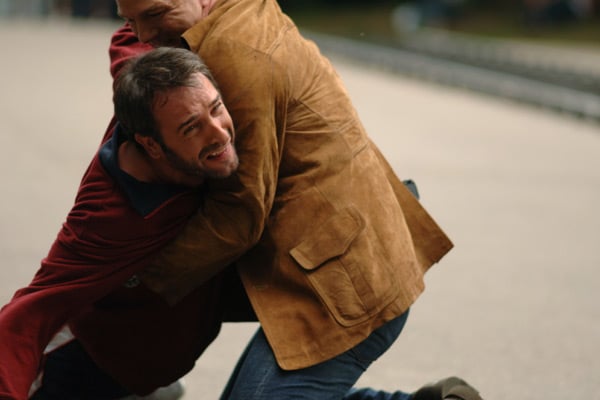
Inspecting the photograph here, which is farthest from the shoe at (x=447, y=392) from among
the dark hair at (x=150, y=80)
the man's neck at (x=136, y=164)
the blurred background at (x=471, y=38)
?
the blurred background at (x=471, y=38)

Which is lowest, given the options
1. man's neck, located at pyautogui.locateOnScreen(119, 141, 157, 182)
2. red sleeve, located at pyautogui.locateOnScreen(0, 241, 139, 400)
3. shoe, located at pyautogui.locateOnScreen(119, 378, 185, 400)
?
shoe, located at pyautogui.locateOnScreen(119, 378, 185, 400)

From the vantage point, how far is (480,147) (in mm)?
10367

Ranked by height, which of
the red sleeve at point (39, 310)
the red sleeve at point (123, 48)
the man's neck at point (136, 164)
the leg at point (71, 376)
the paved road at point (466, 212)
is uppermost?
the red sleeve at point (123, 48)

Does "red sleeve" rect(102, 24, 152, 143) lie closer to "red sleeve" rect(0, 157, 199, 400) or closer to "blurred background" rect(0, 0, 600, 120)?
"red sleeve" rect(0, 157, 199, 400)

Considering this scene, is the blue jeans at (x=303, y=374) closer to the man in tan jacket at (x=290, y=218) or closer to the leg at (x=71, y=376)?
the man in tan jacket at (x=290, y=218)

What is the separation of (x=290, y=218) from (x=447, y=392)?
81 centimetres

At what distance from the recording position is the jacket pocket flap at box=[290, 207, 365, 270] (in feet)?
9.87

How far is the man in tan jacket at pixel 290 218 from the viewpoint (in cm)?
284

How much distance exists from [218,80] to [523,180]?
6.35 metres

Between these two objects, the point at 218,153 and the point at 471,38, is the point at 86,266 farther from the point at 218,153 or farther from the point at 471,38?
the point at 471,38

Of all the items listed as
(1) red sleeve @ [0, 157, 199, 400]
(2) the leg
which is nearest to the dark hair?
(1) red sleeve @ [0, 157, 199, 400]

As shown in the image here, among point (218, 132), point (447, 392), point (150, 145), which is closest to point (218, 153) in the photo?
point (218, 132)

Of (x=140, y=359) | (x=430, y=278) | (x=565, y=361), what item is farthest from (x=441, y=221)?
(x=140, y=359)

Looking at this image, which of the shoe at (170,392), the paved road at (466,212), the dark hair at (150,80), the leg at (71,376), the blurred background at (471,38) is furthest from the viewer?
the blurred background at (471,38)
